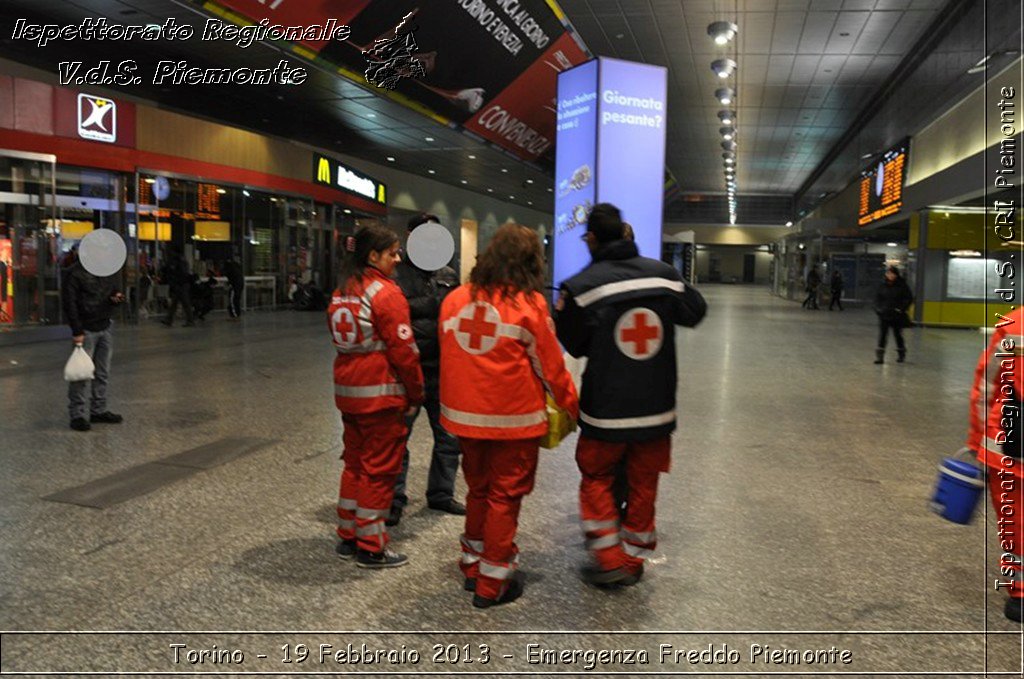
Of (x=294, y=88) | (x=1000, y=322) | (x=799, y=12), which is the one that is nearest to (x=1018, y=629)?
(x=1000, y=322)

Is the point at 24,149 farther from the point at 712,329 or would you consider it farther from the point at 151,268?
the point at 712,329

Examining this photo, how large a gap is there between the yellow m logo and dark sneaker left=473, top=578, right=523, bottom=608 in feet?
40.2

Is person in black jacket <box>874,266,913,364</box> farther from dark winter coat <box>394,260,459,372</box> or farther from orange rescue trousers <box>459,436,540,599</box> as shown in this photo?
orange rescue trousers <box>459,436,540,599</box>

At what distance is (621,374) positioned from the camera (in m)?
3.51

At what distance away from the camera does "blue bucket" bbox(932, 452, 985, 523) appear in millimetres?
3225

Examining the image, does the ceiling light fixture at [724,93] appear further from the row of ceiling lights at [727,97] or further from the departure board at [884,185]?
the departure board at [884,185]

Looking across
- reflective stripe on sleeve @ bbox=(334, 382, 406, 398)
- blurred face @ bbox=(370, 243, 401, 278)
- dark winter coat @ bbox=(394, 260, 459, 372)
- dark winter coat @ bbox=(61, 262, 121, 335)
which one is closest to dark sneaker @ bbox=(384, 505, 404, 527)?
dark winter coat @ bbox=(394, 260, 459, 372)

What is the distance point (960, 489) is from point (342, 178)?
1475cm

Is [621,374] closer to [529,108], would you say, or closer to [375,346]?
[375,346]

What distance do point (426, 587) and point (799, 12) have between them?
42.9ft

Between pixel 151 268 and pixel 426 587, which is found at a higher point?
pixel 151 268

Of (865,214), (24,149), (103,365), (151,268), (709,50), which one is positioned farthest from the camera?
(865,214)

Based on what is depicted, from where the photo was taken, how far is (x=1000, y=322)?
3.33 meters

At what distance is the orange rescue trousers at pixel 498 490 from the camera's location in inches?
133
